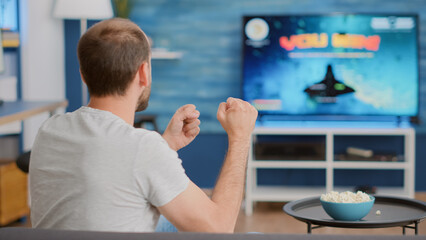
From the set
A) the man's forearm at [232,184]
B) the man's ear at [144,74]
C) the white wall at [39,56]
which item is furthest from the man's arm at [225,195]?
the white wall at [39,56]

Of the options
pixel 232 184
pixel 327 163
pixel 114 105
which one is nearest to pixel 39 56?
pixel 327 163

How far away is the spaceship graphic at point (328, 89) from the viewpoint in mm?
4633

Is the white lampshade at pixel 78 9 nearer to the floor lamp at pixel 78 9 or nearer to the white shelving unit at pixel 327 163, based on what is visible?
the floor lamp at pixel 78 9

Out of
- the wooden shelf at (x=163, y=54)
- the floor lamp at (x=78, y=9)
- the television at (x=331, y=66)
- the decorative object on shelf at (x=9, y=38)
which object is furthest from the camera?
the wooden shelf at (x=163, y=54)

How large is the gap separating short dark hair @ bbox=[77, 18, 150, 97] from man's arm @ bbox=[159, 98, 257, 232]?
0.25 metres

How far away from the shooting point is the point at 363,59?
182 inches

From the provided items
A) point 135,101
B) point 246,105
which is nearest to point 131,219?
point 135,101

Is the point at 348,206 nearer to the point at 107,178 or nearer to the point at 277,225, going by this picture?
the point at 107,178

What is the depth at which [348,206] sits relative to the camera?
1912 mm

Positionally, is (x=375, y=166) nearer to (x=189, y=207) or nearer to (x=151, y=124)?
(x=151, y=124)

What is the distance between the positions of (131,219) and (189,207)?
0.12 meters

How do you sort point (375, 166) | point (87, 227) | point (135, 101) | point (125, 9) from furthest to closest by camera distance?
point (125, 9) → point (375, 166) → point (135, 101) → point (87, 227)

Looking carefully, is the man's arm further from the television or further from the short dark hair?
the television

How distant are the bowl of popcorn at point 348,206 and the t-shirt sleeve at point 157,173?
0.88 m
